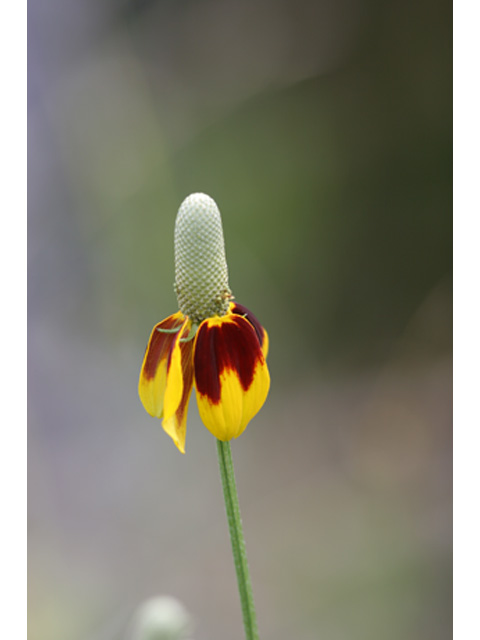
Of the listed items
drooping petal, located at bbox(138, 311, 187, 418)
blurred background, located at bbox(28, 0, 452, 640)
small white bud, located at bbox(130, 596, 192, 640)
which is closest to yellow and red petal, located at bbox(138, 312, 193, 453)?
drooping petal, located at bbox(138, 311, 187, 418)

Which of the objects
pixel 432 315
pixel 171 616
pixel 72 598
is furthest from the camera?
pixel 432 315

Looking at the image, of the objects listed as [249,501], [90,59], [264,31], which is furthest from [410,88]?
[249,501]

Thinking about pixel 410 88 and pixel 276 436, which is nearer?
pixel 410 88

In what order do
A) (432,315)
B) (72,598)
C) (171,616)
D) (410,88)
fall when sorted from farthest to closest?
(432,315)
(410,88)
(72,598)
(171,616)

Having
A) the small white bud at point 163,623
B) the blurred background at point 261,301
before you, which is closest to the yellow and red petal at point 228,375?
the small white bud at point 163,623

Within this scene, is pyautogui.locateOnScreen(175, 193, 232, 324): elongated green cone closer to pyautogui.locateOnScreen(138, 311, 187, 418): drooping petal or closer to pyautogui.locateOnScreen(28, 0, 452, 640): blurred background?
pyautogui.locateOnScreen(138, 311, 187, 418): drooping petal

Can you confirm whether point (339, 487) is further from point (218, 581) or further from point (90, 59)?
point (90, 59)
